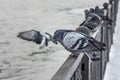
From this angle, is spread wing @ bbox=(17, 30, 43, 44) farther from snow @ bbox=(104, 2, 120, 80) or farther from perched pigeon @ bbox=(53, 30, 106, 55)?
snow @ bbox=(104, 2, 120, 80)

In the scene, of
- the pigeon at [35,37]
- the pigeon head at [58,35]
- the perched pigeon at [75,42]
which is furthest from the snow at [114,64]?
the pigeon at [35,37]

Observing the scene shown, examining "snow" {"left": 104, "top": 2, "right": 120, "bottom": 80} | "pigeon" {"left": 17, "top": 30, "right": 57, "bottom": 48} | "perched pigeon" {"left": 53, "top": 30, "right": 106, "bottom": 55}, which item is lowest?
"snow" {"left": 104, "top": 2, "right": 120, "bottom": 80}

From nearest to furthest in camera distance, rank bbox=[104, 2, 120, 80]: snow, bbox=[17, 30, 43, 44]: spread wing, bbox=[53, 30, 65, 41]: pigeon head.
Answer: bbox=[17, 30, 43, 44]: spread wing, bbox=[53, 30, 65, 41]: pigeon head, bbox=[104, 2, 120, 80]: snow

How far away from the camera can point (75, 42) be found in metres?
1.59

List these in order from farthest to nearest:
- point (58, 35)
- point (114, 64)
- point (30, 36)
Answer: point (114, 64)
point (58, 35)
point (30, 36)

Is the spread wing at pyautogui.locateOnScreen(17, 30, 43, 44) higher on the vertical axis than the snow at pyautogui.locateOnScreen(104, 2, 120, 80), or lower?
higher

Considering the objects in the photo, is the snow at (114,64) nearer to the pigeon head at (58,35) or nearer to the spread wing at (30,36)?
the pigeon head at (58,35)

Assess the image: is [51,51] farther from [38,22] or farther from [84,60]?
[84,60]

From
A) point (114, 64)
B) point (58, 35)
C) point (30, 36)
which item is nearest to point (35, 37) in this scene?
point (30, 36)

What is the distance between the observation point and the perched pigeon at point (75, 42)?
61.9 inches

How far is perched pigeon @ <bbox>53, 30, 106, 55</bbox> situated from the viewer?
1.57m

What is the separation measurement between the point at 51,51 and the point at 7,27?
430 cm

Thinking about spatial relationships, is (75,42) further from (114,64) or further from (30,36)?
(114,64)

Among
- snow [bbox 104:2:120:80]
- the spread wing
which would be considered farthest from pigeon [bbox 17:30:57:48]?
snow [bbox 104:2:120:80]
